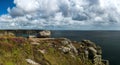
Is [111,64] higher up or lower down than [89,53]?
lower down

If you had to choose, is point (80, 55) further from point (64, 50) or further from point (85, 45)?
point (85, 45)

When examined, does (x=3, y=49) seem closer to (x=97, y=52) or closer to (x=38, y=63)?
(x=38, y=63)

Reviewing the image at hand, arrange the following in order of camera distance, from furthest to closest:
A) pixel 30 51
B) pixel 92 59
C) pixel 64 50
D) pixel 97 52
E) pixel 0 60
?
pixel 97 52
pixel 92 59
pixel 64 50
pixel 30 51
pixel 0 60

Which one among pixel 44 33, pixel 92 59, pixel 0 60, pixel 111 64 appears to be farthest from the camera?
pixel 111 64

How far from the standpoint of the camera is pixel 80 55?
160ft

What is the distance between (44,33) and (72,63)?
92.0 feet

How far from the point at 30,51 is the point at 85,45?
34561mm

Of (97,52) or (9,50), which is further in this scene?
(97,52)

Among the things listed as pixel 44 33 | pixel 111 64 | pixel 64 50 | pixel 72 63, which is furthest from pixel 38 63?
pixel 111 64

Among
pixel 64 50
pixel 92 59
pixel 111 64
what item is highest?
pixel 64 50

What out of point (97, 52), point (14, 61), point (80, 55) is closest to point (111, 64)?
point (97, 52)

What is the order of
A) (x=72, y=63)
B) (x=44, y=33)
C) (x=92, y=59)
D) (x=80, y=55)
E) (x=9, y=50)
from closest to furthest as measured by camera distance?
(x=9, y=50) → (x=72, y=63) → (x=80, y=55) → (x=92, y=59) → (x=44, y=33)

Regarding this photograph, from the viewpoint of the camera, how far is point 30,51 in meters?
26.4

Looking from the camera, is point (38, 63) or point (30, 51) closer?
point (38, 63)
